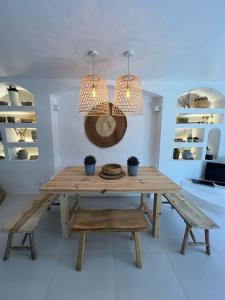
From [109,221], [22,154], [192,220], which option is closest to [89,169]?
[109,221]

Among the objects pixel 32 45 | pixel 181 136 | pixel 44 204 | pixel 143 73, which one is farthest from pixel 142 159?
pixel 32 45

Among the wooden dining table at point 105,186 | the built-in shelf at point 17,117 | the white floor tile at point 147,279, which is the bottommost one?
the white floor tile at point 147,279

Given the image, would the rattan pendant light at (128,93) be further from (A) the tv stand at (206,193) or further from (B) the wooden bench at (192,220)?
(A) the tv stand at (206,193)

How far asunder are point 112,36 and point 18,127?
234cm

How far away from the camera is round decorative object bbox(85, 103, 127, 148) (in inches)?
116

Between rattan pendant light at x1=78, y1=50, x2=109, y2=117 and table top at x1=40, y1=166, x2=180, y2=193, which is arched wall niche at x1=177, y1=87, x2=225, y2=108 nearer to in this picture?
table top at x1=40, y1=166, x2=180, y2=193

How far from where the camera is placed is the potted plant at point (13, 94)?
2.69 meters

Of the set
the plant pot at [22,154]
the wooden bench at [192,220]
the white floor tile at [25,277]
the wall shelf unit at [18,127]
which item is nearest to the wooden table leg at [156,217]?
the wooden bench at [192,220]

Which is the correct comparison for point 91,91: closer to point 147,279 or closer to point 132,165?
point 132,165

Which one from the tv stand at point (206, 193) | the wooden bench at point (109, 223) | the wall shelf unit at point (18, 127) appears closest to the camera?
the wooden bench at point (109, 223)

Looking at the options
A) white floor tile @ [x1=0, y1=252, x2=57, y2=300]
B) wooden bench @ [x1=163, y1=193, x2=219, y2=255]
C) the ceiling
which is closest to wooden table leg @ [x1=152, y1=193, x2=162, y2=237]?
wooden bench @ [x1=163, y1=193, x2=219, y2=255]

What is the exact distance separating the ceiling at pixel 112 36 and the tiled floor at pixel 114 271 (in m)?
2.47

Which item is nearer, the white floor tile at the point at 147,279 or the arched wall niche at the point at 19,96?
the white floor tile at the point at 147,279

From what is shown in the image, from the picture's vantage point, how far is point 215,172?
9.68ft
